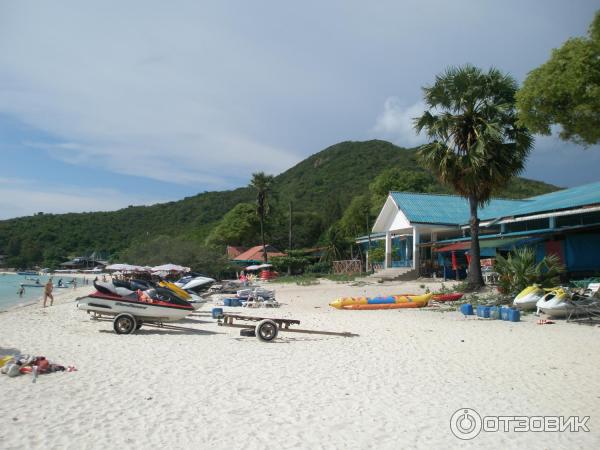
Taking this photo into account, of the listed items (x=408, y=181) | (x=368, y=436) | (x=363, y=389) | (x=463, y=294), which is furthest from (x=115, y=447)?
(x=408, y=181)

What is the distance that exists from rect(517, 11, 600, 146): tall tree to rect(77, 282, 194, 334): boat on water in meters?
10.5

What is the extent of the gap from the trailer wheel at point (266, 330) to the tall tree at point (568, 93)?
8623mm

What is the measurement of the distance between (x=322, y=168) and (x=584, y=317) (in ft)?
313

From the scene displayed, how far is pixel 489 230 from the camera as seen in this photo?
28781 millimetres

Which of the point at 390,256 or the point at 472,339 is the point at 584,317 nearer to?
the point at 472,339

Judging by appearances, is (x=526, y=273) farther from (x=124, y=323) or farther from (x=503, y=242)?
(x=124, y=323)

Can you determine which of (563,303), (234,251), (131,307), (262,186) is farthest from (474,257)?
(234,251)

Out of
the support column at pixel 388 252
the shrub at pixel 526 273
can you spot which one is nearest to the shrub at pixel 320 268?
the support column at pixel 388 252

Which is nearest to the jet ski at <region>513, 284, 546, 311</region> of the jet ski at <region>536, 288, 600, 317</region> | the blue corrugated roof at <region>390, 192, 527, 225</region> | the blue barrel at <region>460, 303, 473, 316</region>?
the jet ski at <region>536, 288, 600, 317</region>

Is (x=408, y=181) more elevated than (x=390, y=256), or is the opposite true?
(x=408, y=181)

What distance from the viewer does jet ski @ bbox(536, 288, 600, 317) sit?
521 inches

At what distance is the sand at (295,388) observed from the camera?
4.83m

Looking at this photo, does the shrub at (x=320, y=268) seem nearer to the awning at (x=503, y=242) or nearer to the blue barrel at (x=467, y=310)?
the awning at (x=503, y=242)

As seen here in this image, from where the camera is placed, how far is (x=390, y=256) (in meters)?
36.2
